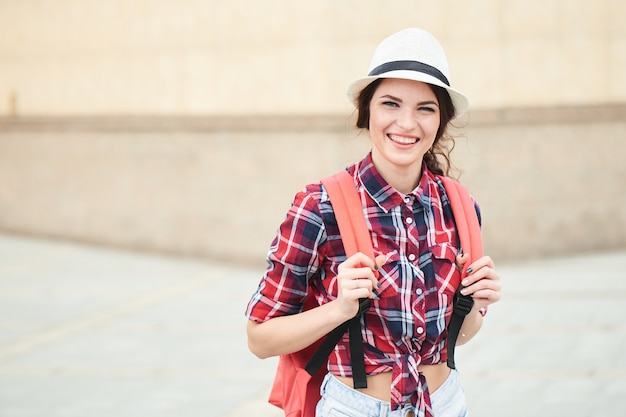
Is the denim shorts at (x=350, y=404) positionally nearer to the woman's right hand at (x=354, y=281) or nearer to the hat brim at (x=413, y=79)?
the woman's right hand at (x=354, y=281)

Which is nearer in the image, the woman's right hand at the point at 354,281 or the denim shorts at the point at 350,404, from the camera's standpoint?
the woman's right hand at the point at 354,281

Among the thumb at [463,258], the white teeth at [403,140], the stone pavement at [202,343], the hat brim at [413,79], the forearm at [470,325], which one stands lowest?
the stone pavement at [202,343]

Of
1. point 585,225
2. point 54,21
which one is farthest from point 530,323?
point 54,21

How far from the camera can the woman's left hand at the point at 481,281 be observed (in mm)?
2711

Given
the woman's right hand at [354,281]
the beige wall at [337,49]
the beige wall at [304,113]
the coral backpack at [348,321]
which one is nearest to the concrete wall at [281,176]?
the beige wall at [304,113]

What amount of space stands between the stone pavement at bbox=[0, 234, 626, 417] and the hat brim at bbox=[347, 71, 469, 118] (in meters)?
3.51

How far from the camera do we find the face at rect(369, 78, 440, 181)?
9.09ft

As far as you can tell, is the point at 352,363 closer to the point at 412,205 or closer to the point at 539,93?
the point at 412,205

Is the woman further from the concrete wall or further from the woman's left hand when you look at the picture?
the concrete wall

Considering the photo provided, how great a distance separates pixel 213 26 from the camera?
11.9 m

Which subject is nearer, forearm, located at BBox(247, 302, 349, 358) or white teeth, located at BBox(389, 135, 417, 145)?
forearm, located at BBox(247, 302, 349, 358)

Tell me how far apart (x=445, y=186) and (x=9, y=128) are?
11.7 metres

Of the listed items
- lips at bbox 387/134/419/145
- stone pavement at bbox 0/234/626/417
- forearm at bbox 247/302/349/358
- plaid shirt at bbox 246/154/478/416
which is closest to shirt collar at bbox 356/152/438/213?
plaid shirt at bbox 246/154/478/416

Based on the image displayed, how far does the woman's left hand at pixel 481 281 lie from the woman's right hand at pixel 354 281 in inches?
12.1
